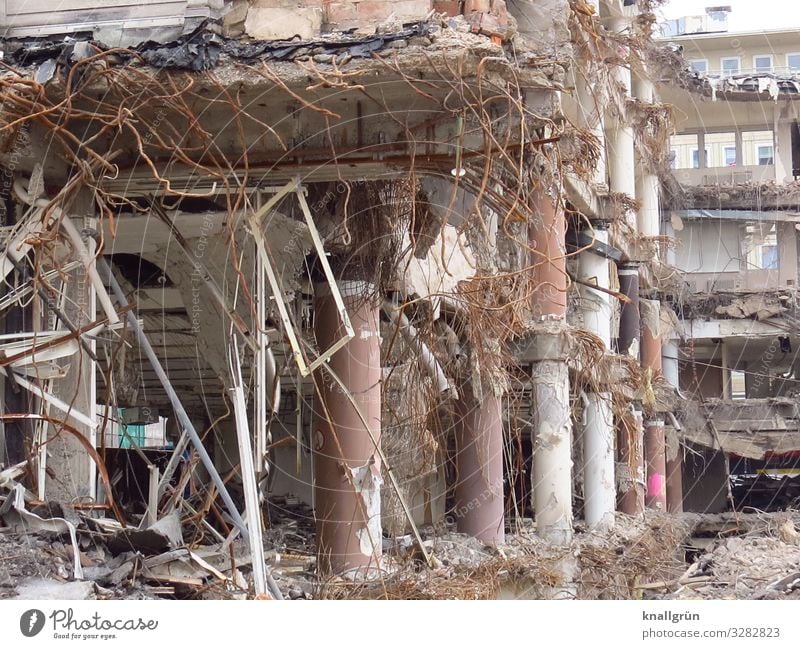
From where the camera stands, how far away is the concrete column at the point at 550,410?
1738 cm

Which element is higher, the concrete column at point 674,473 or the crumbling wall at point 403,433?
the crumbling wall at point 403,433

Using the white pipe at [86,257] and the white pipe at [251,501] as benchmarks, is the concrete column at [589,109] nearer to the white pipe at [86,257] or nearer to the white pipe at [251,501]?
the white pipe at [86,257]

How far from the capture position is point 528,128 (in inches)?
316

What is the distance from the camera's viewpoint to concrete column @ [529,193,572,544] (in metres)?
17.4

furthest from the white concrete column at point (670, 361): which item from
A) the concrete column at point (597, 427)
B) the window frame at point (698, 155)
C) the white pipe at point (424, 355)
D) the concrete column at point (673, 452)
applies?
the white pipe at point (424, 355)

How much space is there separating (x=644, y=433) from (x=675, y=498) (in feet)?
14.6

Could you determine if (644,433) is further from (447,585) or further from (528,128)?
(528,128)

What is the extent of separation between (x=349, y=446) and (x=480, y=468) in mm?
5199

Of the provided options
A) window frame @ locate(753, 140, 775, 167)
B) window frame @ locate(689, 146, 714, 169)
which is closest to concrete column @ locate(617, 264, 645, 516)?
window frame @ locate(689, 146, 714, 169)

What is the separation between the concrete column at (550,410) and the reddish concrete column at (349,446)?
6.42 m

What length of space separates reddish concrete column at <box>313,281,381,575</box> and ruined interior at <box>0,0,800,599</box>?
29mm

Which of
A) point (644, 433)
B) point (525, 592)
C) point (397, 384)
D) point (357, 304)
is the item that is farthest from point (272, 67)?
point (644, 433)

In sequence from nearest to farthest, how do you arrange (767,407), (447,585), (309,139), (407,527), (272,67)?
(272,67)
(309,139)
(447,585)
(407,527)
(767,407)

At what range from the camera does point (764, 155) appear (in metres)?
37.9
